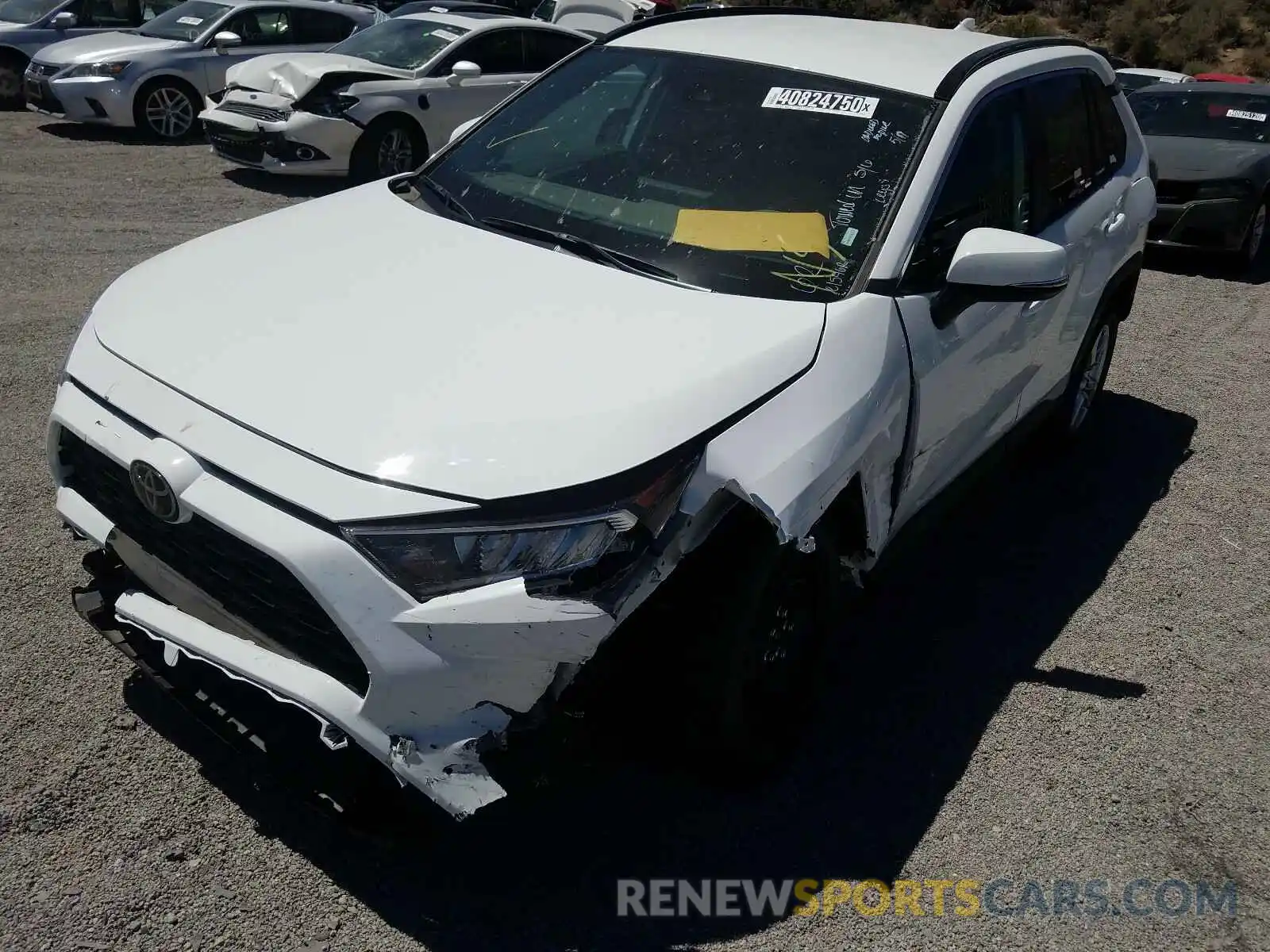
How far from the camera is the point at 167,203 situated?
8836 mm

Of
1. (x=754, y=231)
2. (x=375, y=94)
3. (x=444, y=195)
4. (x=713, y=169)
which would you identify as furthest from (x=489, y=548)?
(x=375, y=94)

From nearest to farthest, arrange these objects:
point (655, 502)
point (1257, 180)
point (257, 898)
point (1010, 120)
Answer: point (655, 502) < point (257, 898) < point (1010, 120) < point (1257, 180)

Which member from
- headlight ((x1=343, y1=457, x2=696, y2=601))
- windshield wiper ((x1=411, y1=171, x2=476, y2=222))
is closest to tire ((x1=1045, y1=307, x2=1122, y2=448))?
windshield wiper ((x1=411, y1=171, x2=476, y2=222))

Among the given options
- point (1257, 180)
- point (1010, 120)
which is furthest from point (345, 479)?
point (1257, 180)

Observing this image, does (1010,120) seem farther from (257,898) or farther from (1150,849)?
(257,898)

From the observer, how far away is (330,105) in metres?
9.17

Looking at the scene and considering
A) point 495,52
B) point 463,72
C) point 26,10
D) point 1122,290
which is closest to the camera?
point 1122,290

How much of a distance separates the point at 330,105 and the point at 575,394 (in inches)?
304

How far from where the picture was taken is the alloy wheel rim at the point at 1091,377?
198 inches

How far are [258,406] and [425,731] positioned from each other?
0.78 meters

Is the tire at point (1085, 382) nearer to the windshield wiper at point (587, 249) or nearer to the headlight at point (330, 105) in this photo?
the windshield wiper at point (587, 249)

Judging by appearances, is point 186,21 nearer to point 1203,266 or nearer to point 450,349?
point 1203,266

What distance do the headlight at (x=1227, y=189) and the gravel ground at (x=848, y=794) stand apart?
15.4 ft

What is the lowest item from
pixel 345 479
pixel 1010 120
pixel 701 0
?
pixel 701 0
